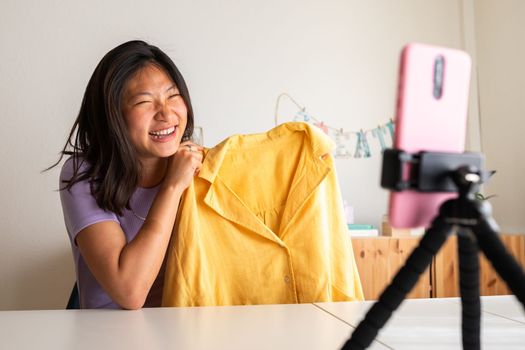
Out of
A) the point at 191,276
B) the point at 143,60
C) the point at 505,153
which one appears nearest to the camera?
the point at 191,276

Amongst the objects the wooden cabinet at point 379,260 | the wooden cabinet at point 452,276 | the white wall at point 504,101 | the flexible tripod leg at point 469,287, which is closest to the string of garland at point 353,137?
the white wall at point 504,101

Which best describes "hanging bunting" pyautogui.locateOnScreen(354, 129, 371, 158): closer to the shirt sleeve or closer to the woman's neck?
the woman's neck

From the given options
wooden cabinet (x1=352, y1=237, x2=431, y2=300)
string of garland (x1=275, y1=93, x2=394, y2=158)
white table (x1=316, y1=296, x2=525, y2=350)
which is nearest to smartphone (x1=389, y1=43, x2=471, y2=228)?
white table (x1=316, y1=296, x2=525, y2=350)

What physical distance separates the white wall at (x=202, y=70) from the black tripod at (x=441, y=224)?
8.59 feet

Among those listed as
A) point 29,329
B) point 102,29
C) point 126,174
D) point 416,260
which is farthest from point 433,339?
point 102,29

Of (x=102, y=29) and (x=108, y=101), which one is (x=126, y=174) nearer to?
(x=108, y=101)

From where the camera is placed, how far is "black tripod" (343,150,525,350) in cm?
36

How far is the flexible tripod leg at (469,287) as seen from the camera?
15.2 inches

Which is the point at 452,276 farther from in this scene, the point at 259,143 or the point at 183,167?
the point at 183,167

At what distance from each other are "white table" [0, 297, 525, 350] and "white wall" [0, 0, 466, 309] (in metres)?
1.82

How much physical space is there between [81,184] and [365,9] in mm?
2308

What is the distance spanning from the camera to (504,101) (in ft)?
9.50

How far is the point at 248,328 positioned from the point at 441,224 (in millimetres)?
563

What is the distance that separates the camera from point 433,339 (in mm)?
815
